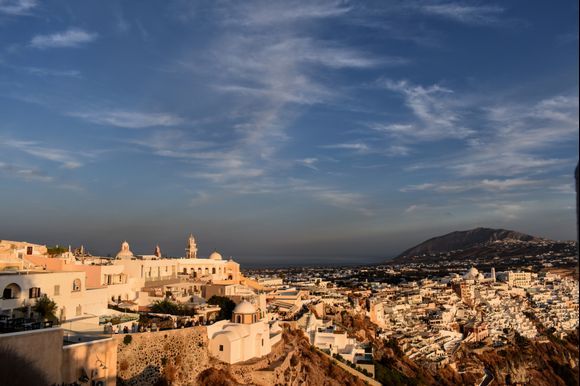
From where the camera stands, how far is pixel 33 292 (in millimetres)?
19812

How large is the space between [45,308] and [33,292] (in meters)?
0.87

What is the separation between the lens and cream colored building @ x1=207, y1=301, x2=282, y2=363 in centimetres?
2205

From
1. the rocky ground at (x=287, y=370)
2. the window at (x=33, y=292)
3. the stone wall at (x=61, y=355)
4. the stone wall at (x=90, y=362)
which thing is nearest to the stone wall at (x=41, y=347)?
the stone wall at (x=61, y=355)

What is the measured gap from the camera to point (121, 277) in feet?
99.6

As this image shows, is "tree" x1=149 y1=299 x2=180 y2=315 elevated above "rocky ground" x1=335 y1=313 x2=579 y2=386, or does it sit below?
above

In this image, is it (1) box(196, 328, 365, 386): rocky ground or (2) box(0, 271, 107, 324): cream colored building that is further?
(1) box(196, 328, 365, 386): rocky ground

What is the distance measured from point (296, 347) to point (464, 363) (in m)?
25.2

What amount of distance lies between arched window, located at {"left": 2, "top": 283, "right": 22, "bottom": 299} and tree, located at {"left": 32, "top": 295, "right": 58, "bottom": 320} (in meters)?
0.74

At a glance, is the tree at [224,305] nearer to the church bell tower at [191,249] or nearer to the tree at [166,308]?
the tree at [166,308]

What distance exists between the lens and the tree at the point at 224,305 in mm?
27766

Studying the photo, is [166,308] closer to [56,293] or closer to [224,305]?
[224,305]

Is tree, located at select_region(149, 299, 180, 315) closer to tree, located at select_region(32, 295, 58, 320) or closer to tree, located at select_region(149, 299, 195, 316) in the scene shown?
tree, located at select_region(149, 299, 195, 316)

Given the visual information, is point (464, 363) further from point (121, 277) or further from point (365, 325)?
point (121, 277)

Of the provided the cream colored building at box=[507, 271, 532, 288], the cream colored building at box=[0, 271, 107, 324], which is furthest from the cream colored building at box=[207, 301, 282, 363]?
the cream colored building at box=[507, 271, 532, 288]
